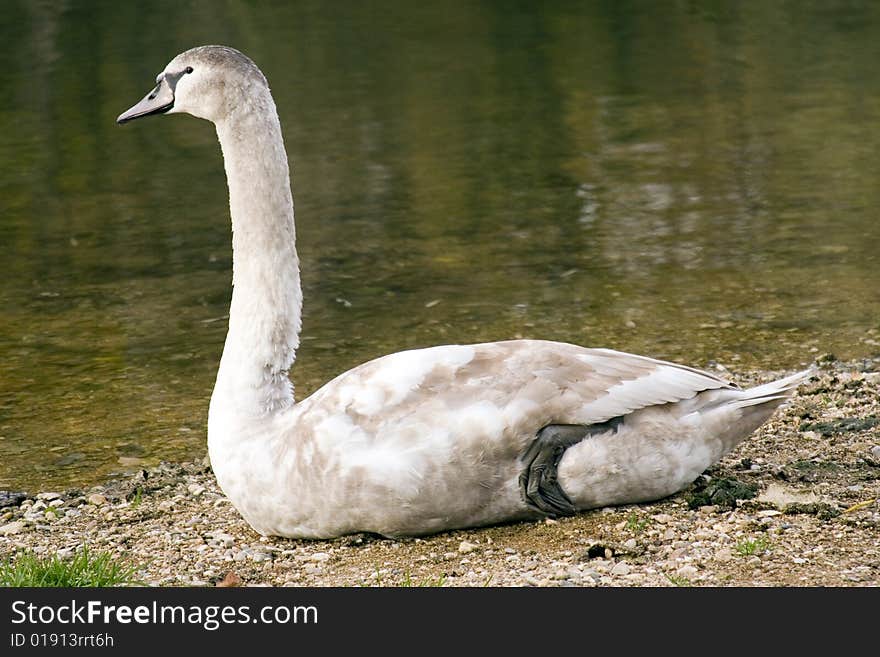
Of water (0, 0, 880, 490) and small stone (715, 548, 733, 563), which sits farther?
water (0, 0, 880, 490)

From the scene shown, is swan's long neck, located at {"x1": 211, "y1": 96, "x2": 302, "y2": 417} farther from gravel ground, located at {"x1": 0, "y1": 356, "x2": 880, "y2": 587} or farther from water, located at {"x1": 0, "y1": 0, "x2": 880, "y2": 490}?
water, located at {"x1": 0, "y1": 0, "x2": 880, "y2": 490}

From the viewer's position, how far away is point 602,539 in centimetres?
629

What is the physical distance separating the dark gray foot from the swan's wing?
0.06 m

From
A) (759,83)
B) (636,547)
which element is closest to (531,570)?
(636,547)

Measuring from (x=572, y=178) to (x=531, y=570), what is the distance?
1183 centimetres

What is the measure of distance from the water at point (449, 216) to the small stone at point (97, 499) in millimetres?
595

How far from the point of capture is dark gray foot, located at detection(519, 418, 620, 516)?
6.34 meters

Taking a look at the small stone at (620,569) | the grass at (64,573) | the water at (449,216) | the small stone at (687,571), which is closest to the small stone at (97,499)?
the water at (449,216)

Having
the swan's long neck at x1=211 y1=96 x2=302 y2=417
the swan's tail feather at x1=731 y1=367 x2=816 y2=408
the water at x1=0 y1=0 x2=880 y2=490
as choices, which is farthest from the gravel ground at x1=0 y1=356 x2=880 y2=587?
the water at x1=0 y1=0 x2=880 y2=490

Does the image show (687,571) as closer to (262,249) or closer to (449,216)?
(262,249)

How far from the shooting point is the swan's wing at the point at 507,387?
630 centimetres

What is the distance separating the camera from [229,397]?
270 inches

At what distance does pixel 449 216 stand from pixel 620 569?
403 inches

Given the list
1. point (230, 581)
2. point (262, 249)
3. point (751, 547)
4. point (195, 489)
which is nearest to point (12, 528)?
point (195, 489)
